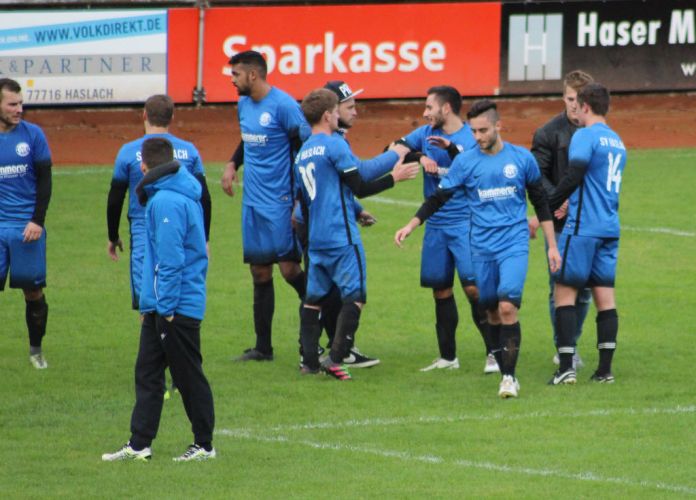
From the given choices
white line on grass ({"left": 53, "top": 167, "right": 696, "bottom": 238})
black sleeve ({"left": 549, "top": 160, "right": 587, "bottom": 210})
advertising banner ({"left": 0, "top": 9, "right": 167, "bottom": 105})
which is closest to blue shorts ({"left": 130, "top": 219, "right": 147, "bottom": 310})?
black sleeve ({"left": 549, "top": 160, "right": 587, "bottom": 210})

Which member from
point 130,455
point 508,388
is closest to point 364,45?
point 508,388

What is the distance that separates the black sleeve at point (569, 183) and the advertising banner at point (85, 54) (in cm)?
1292

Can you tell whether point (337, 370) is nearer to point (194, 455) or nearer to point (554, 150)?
point (554, 150)

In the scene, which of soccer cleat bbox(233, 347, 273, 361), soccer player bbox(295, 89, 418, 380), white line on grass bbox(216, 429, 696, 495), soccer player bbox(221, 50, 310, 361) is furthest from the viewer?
soccer cleat bbox(233, 347, 273, 361)

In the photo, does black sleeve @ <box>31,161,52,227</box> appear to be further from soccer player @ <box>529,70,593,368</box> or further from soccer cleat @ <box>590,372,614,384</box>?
soccer cleat @ <box>590,372,614,384</box>

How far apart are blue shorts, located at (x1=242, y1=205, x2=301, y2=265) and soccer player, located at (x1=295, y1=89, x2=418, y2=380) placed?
26.4 inches

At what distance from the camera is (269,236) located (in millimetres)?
12523

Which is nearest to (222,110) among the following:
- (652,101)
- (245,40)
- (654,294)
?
(245,40)

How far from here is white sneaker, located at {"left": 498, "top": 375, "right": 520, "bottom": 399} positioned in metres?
10.9

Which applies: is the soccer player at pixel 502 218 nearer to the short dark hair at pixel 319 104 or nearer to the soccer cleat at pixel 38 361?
the short dark hair at pixel 319 104

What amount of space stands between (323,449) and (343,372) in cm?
223

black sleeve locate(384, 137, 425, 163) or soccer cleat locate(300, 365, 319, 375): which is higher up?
black sleeve locate(384, 137, 425, 163)

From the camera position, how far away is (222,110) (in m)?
24.6

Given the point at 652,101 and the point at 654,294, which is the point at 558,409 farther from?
the point at 652,101
